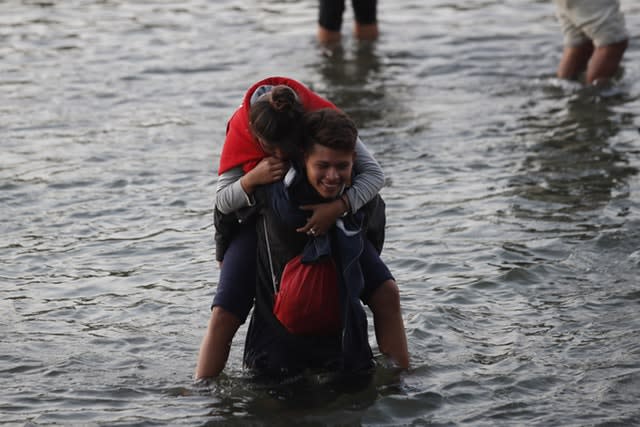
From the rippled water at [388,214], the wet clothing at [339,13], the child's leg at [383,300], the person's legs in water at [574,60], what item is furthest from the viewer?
the wet clothing at [339,13]

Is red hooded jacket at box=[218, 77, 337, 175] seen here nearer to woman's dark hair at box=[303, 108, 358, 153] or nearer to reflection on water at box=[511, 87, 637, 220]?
woman's dark hair at box=[303, 108, 358, 153]

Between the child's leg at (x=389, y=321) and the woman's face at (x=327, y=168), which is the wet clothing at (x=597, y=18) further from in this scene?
the woman's face at (x=327, y=168)

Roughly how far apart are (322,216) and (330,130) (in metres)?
0.37

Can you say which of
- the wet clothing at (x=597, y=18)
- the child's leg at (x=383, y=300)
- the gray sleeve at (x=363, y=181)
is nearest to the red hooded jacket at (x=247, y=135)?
the gray sleeve at (x=363, y=181)

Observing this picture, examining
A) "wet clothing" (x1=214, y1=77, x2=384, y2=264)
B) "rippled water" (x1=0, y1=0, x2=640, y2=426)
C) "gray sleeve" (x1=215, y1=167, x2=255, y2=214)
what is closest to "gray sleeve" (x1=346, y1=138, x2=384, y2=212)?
"wet clothing" (x1=214, y1=77, x2=384, y2=264)

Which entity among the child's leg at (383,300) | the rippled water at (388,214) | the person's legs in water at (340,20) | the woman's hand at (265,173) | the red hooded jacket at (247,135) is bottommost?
the rippled water at (388,214)

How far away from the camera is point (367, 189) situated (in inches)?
192

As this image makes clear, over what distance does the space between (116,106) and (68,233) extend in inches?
137

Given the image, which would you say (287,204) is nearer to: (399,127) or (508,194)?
(508,194)

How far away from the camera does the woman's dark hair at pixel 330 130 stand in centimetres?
467

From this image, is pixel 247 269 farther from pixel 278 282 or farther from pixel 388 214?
pixel 388 214

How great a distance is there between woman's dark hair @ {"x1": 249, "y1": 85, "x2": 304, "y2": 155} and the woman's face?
115 millimetres

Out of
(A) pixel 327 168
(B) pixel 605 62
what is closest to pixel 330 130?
(A) pixel 327 168

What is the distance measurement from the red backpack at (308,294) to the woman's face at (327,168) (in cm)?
32
